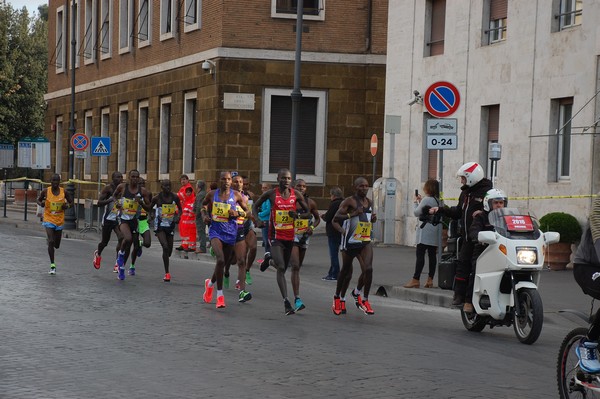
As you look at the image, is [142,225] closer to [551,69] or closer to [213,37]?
[551,69]

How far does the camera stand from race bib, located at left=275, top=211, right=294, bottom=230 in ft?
52.4

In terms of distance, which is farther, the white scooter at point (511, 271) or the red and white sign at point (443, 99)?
the red and white sign at point (443, 99)

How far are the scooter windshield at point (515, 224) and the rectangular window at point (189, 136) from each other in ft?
87.3

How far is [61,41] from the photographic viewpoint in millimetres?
55188

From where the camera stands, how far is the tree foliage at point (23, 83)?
242 feet

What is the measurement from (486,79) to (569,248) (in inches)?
229

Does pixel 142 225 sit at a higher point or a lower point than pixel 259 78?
lower

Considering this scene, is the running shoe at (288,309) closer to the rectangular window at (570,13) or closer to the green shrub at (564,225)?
the green shrub at (564,225)

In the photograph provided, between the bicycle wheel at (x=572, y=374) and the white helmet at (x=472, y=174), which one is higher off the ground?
the white helmet at (x=472, y=174)

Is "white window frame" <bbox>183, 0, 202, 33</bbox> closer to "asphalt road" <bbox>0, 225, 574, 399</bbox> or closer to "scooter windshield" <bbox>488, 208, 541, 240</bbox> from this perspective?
"asphalt road" <bbox>0, 225, 574, 399</bbox>

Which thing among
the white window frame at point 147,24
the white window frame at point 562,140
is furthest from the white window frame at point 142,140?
the white window frame at point 562,140

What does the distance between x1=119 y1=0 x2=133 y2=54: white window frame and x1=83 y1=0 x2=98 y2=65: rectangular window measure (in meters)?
3.28

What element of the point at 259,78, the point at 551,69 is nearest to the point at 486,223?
the point at 551,69

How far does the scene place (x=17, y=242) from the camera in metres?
30.4
